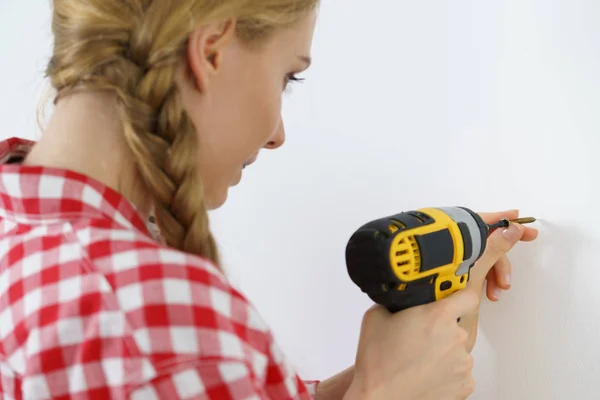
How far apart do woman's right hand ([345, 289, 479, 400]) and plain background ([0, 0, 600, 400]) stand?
0.16 metres

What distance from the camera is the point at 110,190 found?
Answer: 560 millimetres

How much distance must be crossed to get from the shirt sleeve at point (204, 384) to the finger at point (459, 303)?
0.30 m

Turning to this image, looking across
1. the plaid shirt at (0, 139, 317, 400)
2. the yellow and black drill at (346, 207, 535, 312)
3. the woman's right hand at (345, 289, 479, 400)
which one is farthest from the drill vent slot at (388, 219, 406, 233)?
the plaid shirt at (0, 139, 317, 400)

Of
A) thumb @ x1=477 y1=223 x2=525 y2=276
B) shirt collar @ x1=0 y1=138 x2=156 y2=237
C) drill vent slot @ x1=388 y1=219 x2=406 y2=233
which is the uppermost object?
shirt collar @ x1=0 y1=138 x2=156 y2=237

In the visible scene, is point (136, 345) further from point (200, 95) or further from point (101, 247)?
point (200, 95)

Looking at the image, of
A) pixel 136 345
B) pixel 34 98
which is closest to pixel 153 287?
pixel 136 345

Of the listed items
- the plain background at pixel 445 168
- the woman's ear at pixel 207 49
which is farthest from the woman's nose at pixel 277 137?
the plain background at pixel 445 168

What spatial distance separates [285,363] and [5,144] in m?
0.37

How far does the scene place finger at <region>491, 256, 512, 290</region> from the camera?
84 centimetres

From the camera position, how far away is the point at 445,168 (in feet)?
2.98

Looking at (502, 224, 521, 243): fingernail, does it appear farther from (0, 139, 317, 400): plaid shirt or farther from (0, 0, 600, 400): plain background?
(0, 139, 317, 400): plaid shirt

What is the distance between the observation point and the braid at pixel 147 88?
1.92 ft

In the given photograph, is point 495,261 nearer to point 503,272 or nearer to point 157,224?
point 503,272

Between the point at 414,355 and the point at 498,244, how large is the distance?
0.70 ft
